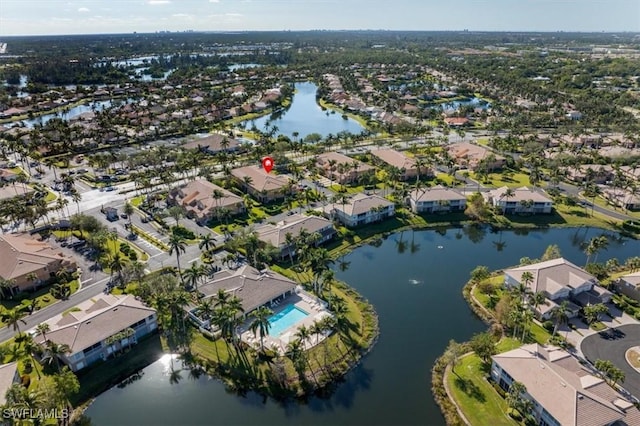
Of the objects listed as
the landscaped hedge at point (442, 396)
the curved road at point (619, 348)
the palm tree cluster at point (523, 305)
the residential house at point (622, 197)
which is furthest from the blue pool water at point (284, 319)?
the residential house at point (622, 197)

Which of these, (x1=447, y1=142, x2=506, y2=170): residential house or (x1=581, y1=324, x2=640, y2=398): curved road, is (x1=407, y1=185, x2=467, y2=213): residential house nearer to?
(x1=447, y1=142, x2=506, y2=170): residential house

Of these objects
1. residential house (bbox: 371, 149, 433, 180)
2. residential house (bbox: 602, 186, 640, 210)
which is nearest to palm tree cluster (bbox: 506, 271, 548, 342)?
residential house (bbox: 602, 186, 640, 210)

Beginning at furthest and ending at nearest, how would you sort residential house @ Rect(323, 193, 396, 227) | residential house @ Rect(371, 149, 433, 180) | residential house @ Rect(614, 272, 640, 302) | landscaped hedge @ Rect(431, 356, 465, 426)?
residential house @ Rect(371, 149, 433, 180), residential house @ Rect(323, 193, 396, 227), residential house @ Rect(614, 272, 640, 302), landscaped hedge @ Rect(431, 356, 465, 426)

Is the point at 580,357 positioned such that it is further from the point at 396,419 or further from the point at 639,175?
the point at 639,175

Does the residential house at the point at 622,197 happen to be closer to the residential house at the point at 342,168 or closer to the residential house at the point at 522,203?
the residential house at the point at 522,203

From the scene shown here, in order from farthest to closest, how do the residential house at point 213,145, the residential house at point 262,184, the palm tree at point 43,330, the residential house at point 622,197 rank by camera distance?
1. the residential house at point 213,145
2. the residential house at point 262,184
3. the residential house at point 622,197
4. the palm tree at point 43,330

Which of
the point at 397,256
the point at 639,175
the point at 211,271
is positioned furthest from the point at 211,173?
the point at 639,175
